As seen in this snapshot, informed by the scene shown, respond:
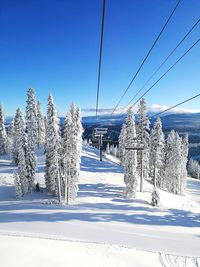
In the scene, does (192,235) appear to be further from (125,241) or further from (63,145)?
(63,145)

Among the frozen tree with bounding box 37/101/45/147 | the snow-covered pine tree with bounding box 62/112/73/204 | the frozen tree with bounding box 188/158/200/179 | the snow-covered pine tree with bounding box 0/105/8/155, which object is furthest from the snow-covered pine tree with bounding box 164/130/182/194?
the frozen tree with bounding box 188/158/200/179

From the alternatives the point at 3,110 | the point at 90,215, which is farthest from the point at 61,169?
the point at 3,110

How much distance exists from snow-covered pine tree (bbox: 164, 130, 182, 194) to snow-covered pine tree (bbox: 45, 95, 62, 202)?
96.0ft

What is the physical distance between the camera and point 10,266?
13.3 meters

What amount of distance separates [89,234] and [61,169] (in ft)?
68.3

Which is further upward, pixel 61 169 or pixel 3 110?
pixel 3 110

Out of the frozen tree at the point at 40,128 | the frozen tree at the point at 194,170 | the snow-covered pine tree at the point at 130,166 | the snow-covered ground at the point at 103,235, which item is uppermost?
the frozen tree at the point at 40,128

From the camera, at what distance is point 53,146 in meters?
36.3

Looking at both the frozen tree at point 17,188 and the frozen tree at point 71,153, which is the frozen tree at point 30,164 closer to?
the frozen tree at point 17,188

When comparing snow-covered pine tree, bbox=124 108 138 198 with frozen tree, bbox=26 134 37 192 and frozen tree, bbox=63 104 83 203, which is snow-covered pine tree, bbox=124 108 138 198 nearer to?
frozen tree, bbox=63 104 83 203

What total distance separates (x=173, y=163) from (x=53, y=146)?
33.0m

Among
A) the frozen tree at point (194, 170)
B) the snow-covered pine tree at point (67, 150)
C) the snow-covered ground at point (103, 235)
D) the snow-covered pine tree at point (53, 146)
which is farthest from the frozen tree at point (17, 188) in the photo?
the frozen tree at point (194, 170)

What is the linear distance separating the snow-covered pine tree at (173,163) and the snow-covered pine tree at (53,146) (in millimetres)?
29250

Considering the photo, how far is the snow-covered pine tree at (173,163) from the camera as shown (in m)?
58.3
